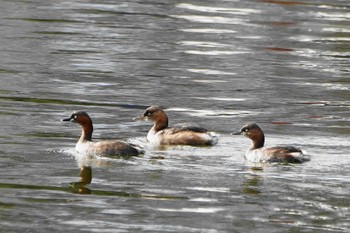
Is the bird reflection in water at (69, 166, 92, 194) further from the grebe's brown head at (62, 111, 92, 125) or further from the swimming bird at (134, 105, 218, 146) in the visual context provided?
the swimming bird at (134, 105, 218, 146)

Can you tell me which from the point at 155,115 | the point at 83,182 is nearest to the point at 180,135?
the point at 155,115

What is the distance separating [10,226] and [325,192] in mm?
3125

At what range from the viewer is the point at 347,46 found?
24203 mm

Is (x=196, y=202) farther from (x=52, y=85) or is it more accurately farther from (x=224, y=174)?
(x=52, y=85)

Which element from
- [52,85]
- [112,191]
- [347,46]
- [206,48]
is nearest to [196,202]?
[112,191]

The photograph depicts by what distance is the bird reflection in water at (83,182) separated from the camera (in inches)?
483

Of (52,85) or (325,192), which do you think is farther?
(52,85)

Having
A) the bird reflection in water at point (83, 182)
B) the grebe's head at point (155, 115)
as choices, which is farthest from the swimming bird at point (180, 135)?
the bird reflection in water at point (83, 182)

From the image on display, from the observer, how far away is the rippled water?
11523mm

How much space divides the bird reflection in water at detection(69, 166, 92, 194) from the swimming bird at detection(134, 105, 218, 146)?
5.29ft

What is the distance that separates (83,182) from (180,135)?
239 centimetres

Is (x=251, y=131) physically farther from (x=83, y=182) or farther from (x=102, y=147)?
(x=83, y=182)

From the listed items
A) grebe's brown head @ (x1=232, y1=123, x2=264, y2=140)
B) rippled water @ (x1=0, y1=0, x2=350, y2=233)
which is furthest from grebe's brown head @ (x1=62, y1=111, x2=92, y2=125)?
grebe's brown head @ (x1=232, y1=123, x2=264, y2=140)

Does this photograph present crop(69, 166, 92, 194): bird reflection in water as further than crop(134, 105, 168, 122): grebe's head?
No
